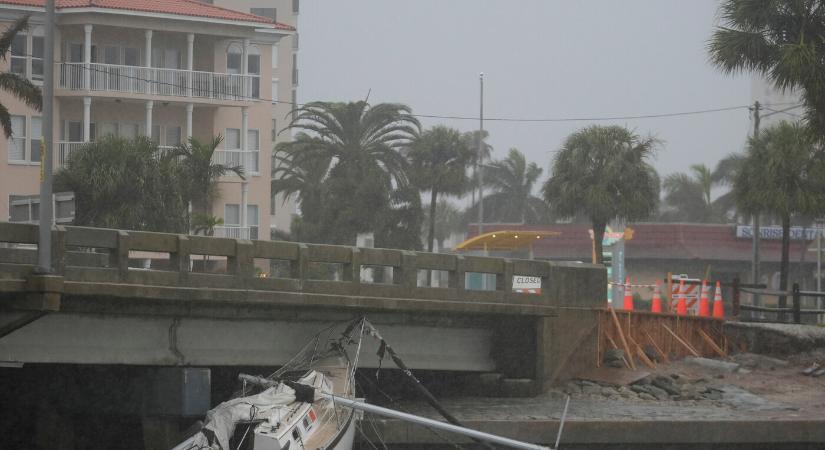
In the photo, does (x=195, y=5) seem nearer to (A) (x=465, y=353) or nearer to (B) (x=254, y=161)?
(B) (x=254, y=161)

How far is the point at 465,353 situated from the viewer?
25.6 meters

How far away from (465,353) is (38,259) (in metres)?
10.1

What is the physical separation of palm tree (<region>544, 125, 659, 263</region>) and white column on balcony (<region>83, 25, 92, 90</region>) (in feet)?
59.2

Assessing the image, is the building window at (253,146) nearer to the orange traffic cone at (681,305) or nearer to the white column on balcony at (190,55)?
the white column on balcony at (190,55)

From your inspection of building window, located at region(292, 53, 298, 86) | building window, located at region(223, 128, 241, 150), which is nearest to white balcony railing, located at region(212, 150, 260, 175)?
building window, located at region(223, 128, 241, 150)

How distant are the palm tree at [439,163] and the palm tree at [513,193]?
39743 mm

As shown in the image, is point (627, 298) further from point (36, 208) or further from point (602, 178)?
point (36, 208)

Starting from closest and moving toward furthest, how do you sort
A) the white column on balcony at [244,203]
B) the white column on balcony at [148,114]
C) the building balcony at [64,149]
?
the building balcony at [64,149] → the white column on balcony at [148,114] → the white column on balcony at [244,203]

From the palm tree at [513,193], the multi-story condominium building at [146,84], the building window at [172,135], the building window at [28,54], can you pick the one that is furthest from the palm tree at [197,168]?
the palm tree at [513,193]

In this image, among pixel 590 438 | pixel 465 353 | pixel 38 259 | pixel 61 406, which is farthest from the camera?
pixel 465 353

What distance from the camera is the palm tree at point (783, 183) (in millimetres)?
39156

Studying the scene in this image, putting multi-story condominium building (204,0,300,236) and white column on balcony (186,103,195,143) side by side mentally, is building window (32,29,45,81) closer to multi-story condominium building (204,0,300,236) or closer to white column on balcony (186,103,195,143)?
white column on balcony (186,103,195,143)

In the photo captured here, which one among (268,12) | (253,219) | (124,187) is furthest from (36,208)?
(268,12)

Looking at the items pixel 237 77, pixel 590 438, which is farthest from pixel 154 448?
pixel 237 77
